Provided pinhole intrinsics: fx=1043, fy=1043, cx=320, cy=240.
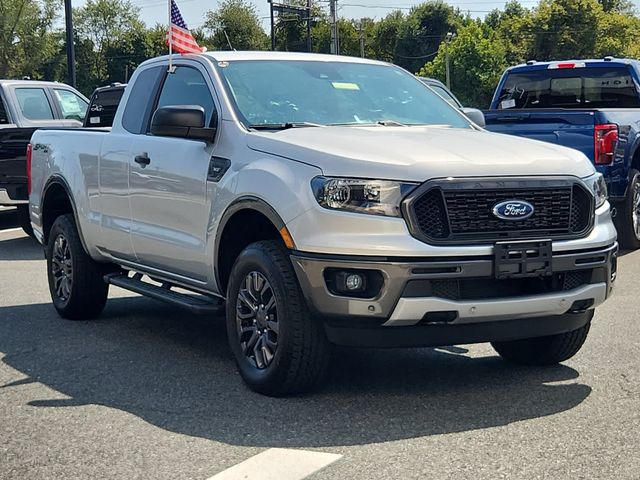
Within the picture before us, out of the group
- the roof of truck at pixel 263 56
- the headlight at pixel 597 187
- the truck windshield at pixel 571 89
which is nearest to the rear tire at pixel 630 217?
the truck windshield at pixel 571 89

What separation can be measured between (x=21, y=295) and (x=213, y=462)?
5.35 meters

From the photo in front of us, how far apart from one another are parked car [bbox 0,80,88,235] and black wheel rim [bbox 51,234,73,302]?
18.1ft

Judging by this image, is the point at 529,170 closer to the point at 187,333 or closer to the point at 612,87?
the point at 187,333

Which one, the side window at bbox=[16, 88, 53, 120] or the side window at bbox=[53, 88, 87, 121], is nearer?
the side window at bbox=[16, 88, 53, 120]

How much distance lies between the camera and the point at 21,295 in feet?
30.6

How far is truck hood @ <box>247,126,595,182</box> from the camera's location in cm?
504

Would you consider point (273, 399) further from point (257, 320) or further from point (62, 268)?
point (62, 268)

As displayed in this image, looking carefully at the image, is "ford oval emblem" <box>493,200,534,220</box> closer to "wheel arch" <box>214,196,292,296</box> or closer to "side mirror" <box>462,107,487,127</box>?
"wheel arch" <box>214,196,292,296</box>

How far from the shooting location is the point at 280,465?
4.40 m

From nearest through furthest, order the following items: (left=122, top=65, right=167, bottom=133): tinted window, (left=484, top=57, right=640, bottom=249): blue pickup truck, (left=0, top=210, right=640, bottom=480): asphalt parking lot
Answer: (left=0, top=210, right=640, bottom=480): asphalt parking lot → (left=122, top=65, right=167, bottom=133): tinted window → (left=484, top=57, right=640, bottom=249): blue pickup truck

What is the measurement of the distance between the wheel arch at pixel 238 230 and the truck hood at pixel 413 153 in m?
0.31

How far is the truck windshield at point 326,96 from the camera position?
20.2 feet

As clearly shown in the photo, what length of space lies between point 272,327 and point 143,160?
188 centimetres

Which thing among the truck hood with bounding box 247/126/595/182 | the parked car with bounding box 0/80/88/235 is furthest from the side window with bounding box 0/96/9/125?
the truck hood with bounding box 247/126/595/182
